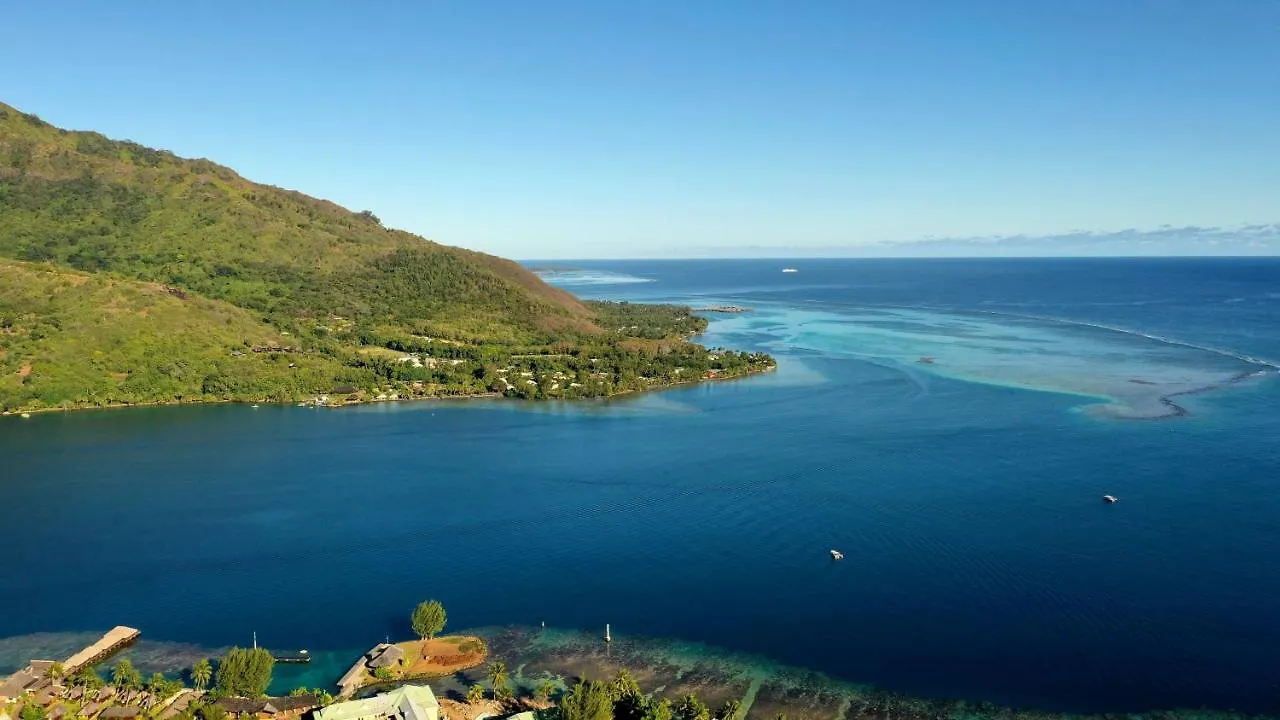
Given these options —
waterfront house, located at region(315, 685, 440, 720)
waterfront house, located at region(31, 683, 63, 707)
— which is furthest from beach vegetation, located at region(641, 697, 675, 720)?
waterfront house, located at region(31, 683, 63, 707)

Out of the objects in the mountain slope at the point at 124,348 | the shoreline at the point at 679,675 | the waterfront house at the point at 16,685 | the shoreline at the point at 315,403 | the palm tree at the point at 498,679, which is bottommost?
the shoreline at the point at 679,675

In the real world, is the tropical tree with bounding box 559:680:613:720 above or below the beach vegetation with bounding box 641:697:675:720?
above

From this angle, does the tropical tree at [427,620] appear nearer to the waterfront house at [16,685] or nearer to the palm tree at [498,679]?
the palm tree at [498,679]

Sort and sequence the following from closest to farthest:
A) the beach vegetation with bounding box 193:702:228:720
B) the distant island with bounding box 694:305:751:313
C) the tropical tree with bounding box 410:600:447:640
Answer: the beach vegetation with bounding box 193:702:228:720 → the tropical tree with bounding box 410:600:447:640 → the distant island with bounding box 694:305:751:313

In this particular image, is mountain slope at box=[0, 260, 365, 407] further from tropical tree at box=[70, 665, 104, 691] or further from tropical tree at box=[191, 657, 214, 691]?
tropical tree at box=[191, 657, 214, 691]

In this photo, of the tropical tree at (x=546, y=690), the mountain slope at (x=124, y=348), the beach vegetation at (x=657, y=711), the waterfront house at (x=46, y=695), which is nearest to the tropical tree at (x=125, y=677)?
the waterfront house at (x=46, y=695)

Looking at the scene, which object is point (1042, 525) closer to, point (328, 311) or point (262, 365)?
point (262, 365)

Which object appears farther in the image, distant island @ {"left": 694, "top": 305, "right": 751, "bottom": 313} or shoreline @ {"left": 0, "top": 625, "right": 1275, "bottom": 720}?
distant island @ {"left": 694, "top": 305, "right": 751, "bottom": 313}
